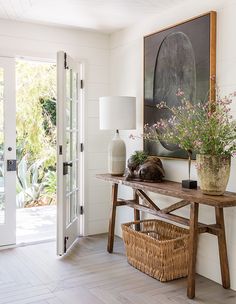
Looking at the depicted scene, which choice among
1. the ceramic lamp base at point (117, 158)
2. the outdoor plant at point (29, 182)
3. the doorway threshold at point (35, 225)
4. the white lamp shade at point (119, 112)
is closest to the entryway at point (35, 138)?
the outdoor plant at point (29, 182)

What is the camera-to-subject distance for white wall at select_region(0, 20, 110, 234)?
4062 mm

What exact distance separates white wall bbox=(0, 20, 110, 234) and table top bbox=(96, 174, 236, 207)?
881 millimetres

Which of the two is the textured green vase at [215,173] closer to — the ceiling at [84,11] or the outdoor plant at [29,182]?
the ceiling at [84,11]

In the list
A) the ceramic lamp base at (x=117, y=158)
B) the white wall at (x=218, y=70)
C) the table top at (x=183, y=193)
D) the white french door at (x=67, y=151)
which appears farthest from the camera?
the ceramic lamp base at (x=117, y=158)

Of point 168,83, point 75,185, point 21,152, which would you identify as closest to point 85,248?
point 75,185

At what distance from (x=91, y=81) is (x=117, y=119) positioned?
96 cm

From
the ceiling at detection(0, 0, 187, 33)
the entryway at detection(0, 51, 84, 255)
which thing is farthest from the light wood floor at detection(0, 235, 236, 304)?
the ceiling at detection(0, 0, 187, 33)

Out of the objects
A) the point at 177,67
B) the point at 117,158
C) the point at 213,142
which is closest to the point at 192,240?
the point at 213,142

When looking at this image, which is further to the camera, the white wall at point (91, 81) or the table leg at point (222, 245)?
the white wall at point (91, 81)

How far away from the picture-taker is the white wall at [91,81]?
4062 millimetres

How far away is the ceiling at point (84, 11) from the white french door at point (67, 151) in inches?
16.4

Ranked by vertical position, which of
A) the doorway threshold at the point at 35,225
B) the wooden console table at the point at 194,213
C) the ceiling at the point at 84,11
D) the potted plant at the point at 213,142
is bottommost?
the doorway threshold at the point at 35,225

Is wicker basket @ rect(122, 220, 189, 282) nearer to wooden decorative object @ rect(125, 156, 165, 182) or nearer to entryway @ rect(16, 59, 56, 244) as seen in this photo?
wooden decorative object @ rect(125, 156, 165, 182)

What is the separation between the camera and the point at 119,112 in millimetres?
3619
